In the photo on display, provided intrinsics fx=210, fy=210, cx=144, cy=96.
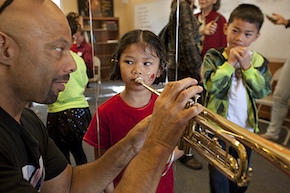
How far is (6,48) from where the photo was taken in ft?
1.70

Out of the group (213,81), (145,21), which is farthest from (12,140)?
(213,81)

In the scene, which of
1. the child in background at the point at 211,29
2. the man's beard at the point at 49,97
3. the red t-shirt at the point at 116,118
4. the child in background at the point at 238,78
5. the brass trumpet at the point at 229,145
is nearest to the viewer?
the brass trumpet at the point at 229,145

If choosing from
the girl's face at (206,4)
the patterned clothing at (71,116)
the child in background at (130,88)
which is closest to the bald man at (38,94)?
the child in background at (130,88)

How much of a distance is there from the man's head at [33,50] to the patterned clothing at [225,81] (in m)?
0.77

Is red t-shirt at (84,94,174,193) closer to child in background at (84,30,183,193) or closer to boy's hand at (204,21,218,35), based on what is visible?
child in background at (84,30,183,193)

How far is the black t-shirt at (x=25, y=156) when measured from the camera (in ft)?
1.49

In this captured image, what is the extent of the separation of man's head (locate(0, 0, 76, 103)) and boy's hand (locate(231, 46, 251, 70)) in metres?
0.82

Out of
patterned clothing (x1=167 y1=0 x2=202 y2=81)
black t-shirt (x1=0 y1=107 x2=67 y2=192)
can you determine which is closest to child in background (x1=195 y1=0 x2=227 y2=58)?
patterned clothing (x1=167 y1=0 x2=202 y2=81)

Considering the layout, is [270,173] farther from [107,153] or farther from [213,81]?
[107,153]

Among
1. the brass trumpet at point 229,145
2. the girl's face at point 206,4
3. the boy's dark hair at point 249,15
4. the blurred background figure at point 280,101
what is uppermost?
the girl's face at point 206,4

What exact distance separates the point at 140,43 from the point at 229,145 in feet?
1.39

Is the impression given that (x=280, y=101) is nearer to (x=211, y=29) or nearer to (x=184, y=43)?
(x=211, y=29)

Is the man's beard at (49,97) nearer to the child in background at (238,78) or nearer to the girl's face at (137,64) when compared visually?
the girl's face at (137,64)

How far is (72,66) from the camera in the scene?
63 centimetres
